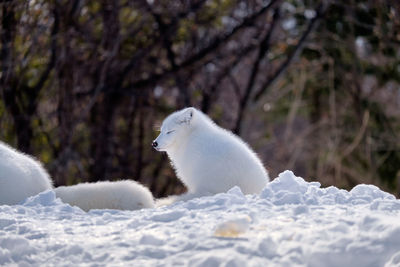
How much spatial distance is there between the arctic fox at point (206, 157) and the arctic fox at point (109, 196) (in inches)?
13.9

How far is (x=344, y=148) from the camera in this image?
12.7 m

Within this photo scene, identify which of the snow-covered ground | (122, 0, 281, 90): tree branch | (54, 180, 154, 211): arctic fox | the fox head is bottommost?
Result: (54, 180, 154, 211): arctic fox

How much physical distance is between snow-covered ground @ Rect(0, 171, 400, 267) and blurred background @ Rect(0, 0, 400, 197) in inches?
215

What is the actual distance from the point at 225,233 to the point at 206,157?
5.83 ft

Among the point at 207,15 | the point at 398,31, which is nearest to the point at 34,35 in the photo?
the point at 207,15

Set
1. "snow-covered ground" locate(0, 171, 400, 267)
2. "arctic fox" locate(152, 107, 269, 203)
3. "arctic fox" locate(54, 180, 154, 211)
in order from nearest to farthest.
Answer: "snow-covered ground" locate(0, 171, 400, 267) < "arctic fox" locate(54, 180, 154, 211) < "arctic fox" locate(152, 107, 269, 203)

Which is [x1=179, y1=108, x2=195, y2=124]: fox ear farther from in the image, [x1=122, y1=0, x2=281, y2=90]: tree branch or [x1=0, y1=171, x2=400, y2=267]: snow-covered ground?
[x1=122, y1=0, x2=281, y2=90]: tree branch

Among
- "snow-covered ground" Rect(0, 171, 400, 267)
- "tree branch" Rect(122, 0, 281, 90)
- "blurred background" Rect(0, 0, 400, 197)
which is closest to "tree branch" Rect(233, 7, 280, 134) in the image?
"blurred background" Rect(0, 0, 400, 197)

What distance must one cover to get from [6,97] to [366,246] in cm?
788

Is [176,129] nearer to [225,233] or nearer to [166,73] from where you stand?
[225,233]

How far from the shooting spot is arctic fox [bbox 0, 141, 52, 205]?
4.71 meters

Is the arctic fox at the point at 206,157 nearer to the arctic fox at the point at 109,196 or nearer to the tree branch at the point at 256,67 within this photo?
the arctic fox at the point at 109,196

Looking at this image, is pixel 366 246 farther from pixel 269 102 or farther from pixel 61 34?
pixel 269 102

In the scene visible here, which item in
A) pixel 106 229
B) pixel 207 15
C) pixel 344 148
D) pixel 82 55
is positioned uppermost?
pixel 207 15
